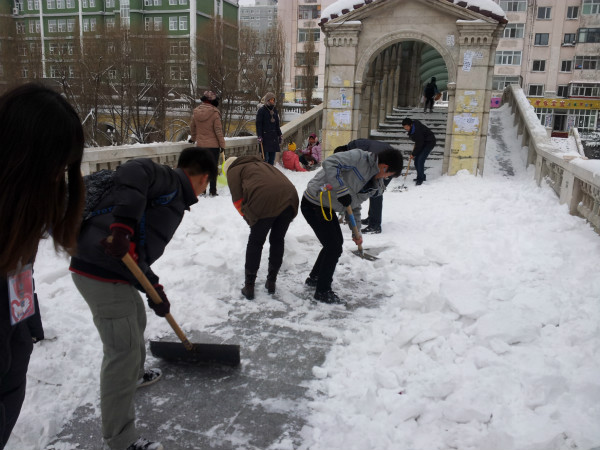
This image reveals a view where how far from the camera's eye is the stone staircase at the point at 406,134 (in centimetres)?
1375

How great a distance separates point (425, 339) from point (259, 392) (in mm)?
1314

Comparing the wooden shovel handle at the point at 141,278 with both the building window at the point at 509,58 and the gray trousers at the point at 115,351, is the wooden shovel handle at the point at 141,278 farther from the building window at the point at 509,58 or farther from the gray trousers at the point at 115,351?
the building window at the point at 509,58

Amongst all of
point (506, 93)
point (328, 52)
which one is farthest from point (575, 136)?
point (328, 52)

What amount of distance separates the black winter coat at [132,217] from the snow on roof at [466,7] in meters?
10.1

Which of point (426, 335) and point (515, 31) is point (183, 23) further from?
point (426, 335)

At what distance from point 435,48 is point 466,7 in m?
1.08

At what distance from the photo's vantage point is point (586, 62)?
45.2 m

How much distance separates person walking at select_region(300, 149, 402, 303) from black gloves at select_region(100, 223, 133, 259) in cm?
259

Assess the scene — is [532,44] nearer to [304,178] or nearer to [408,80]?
[408,80]

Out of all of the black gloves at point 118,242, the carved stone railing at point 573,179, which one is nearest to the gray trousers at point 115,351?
the black gloves at point 118,242

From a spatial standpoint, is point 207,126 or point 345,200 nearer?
point 345,200

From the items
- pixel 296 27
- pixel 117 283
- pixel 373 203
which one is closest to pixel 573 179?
pixel 373 203

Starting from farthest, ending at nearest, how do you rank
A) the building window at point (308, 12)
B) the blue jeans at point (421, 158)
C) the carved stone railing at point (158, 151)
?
1. the building window at point (308, 12)
2. the blue jeans at point (421, 158)
3. the carved stone railing at point (158, 151)

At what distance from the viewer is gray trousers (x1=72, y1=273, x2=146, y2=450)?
243cm
